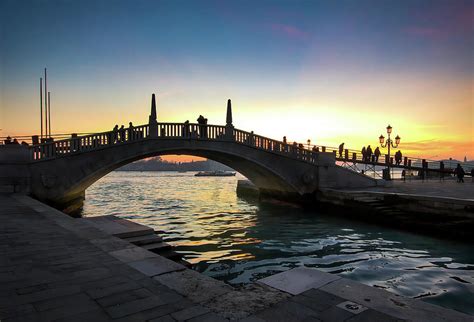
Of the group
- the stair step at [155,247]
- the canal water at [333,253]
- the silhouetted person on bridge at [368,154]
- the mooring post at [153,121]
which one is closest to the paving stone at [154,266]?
the stair step at [155,247]

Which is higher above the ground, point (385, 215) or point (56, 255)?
point (56, 255)

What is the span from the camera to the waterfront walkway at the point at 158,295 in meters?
3.36

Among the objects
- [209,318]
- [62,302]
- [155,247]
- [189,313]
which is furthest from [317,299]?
[155,247]

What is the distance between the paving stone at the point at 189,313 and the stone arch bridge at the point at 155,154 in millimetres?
15038

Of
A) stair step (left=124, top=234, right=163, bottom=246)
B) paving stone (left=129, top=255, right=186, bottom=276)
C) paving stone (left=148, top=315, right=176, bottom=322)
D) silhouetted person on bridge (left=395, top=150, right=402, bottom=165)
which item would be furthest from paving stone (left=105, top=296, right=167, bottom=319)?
silhouetted person on bridge (left=395, top=150, right=402, bottom=165)

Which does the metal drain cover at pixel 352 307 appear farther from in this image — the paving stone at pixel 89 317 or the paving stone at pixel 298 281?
the paving stone at pixel 89 317

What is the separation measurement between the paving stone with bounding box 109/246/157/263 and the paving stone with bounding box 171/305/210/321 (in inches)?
85.6

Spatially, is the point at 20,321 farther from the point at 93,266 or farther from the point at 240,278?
the point at 240,278

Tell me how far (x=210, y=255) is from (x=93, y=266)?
5.42 meters

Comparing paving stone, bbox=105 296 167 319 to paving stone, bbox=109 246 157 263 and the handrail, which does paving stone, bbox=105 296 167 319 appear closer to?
paving stone, bbox=109 246 157 263

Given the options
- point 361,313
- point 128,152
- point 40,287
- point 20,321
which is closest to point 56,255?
point 40,287

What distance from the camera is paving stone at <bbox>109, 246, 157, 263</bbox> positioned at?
536 centimetres

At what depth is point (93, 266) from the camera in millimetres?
4969

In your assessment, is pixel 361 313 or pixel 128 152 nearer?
pixel 361 313
